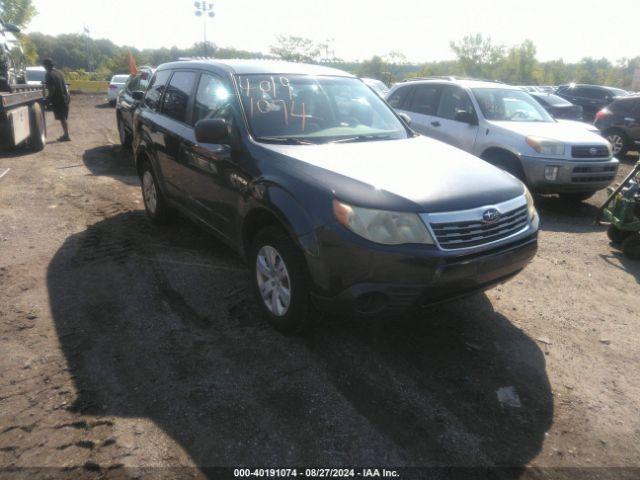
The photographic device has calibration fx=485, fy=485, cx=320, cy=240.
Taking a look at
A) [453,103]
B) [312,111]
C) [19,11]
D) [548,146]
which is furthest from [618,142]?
[19,11]

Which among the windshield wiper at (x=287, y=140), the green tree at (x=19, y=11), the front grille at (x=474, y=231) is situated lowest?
the front grille at (x=474, y=231)

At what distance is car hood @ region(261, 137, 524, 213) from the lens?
289cm

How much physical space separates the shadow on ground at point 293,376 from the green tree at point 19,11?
140 feet

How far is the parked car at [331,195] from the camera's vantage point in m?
2.83

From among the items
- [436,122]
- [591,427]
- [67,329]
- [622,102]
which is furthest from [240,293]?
[622,102]

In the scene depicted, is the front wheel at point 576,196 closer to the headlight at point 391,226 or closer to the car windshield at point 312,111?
the car windshield at point 312,111

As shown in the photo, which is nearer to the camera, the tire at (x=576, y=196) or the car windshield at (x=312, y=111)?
the car windshield at (x=312, y=111)

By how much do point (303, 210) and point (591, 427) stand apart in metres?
2.07

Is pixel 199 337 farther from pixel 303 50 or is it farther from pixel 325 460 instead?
pixel 303 50

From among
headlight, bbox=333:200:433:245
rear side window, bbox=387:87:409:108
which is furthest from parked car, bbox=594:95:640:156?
headlight, bbox=333:200:433:245

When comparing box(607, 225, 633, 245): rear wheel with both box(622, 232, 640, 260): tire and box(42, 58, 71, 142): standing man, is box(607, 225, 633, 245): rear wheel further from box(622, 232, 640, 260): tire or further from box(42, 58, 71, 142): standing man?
box(42, 58, 71, 142): standing man

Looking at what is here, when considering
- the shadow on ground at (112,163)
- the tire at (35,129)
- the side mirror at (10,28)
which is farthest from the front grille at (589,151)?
the side mirror at (10,28)

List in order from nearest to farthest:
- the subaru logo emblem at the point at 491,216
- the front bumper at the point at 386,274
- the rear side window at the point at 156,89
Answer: the front bumper at the point at 386,274 → the subaru logo emblem at the point at 491,216 → the rear side window at the point at 156,89

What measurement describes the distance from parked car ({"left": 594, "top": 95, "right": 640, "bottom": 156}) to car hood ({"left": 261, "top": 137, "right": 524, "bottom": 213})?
9814mm
